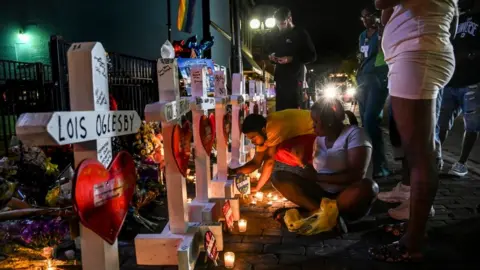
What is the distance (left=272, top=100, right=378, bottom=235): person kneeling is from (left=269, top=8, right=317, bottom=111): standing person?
2771mm

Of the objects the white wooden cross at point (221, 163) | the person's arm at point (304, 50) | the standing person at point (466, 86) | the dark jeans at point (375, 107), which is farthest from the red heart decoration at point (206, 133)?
the person's arm at point (304, 50)

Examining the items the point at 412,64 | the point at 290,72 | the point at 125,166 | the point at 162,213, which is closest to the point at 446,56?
the point at 412,64

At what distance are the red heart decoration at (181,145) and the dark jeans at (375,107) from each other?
363 cm

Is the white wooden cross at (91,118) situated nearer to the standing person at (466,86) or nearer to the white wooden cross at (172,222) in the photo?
the white wooden cross at (172,222)

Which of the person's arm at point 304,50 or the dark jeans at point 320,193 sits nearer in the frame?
the dark jeans at point 320,193

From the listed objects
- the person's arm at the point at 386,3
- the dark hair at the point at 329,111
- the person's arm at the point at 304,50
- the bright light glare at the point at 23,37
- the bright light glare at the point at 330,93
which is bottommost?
the dark hair at the point at 329,111

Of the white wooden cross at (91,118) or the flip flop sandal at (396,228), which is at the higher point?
the white wooden cross at (91,118)

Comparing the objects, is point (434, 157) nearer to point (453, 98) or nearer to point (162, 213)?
point (162, 213)

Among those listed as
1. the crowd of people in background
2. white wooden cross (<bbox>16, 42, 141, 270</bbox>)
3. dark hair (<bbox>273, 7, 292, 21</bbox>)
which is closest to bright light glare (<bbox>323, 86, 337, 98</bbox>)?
the crowd of people in background

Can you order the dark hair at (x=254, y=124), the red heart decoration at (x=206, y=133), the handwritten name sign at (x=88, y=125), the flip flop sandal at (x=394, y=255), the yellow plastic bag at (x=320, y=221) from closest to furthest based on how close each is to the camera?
the handwritten name sign at (x=88, y=125) → the flip flop sandal at (x=394, y=255) → the red heart decoration at (x=206, y=133) → the yellow plastic bag at (x=320, y=221) → the dark hair at (x=254, y=124)

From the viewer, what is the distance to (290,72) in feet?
23.0

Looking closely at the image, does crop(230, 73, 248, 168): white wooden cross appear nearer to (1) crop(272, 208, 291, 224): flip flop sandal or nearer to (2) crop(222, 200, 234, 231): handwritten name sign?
(1) crop(272, 208, 291, 224): flip flop sandal

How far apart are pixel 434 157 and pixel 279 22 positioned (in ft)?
14.8

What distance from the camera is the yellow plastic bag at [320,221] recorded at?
375cm
